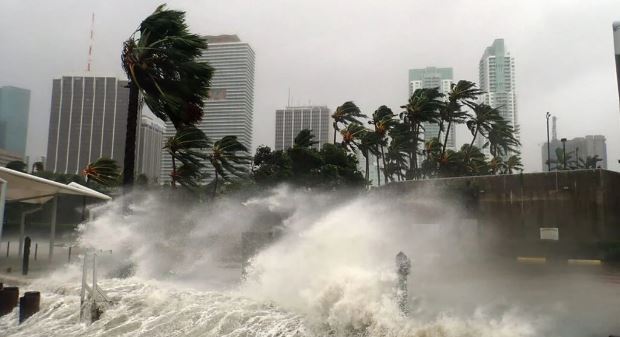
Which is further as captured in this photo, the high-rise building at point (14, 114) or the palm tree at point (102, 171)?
the high-rise building at point (14, 114)

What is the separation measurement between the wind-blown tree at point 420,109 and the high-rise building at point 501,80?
39694 mm

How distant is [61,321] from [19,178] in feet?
23.5

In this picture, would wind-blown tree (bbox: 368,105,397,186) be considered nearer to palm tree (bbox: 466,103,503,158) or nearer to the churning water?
palm tree (bbox: 466,103,503,158)

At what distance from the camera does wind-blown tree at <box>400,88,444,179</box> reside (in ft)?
146

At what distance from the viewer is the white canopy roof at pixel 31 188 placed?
1566 centimetres

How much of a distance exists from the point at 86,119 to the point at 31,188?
5575 cm

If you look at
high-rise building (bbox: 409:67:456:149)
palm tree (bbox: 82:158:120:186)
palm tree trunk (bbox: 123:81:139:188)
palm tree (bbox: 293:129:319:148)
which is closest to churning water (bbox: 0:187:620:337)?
palm tree (bbox: 82:158:120:186)

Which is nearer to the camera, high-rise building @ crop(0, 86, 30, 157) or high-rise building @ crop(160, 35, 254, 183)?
high-rise building @ crop(0, 86, 30, 157)

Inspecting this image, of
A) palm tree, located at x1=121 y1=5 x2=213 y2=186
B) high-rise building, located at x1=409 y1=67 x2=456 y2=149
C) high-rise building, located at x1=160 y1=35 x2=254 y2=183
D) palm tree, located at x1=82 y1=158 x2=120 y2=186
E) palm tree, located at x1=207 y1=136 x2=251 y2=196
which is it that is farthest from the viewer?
high-rise building, located at x1=409 y1=67 x2=456 y2=149

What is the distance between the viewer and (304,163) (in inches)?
1539

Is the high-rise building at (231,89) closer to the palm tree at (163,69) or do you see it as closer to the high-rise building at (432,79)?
the high-rise building at (432,79)

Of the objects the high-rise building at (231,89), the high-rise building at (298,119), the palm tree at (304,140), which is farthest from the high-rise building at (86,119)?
the palm tree at (304,140)

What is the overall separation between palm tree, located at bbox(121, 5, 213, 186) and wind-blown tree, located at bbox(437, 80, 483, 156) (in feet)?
105

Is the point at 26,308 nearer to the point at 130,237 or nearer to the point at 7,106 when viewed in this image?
the point at 130,237
